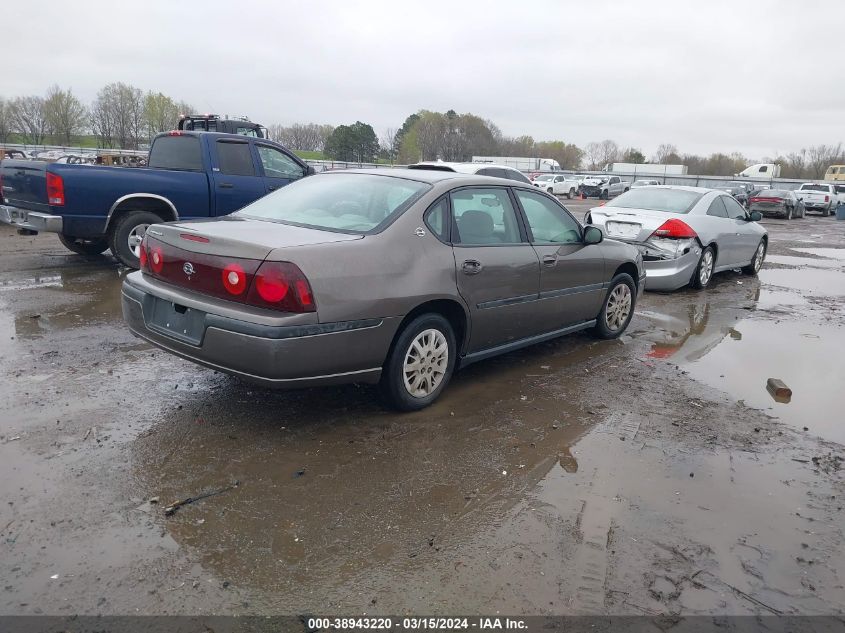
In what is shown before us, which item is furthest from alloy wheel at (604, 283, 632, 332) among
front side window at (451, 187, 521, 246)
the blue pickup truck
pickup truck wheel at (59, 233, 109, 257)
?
pickup truck wheel at (59, 233, 109, 257)

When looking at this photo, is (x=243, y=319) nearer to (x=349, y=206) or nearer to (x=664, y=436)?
(x=349, y=206)

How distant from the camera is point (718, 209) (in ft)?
32.8

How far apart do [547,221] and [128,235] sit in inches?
223

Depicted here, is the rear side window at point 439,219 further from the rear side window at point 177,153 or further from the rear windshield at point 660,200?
the rear windshield at point 660,200

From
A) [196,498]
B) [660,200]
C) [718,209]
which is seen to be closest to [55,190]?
[196,498]

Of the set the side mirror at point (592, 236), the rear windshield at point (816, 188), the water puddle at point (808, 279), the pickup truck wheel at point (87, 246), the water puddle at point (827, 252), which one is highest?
the rear windshield at point (816, 188)

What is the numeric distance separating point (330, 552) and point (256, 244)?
178 centimetres

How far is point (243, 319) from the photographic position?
360 centimetres

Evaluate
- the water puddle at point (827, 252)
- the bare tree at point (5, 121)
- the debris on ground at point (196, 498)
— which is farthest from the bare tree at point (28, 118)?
the debris on ground at point (196, 498)

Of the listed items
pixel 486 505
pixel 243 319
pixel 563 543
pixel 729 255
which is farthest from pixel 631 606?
pixel 729 255

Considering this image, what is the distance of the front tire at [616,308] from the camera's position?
6.34m

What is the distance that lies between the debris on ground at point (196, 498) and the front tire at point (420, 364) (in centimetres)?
120

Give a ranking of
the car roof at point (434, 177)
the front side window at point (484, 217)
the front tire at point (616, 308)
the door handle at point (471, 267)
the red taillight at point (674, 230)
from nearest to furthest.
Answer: the door handle at point (471, 267) < the front side window at point (484, 217) < the car roof at point (434, 177) < the front tire at point (616, 308) < the red taillight at point (674, 230)

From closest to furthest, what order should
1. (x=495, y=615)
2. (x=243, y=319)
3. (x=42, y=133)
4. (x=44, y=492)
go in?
(x=495, y=615) < (x=44, y=492) < (x=243, y=319) < (x=42, y=133)
